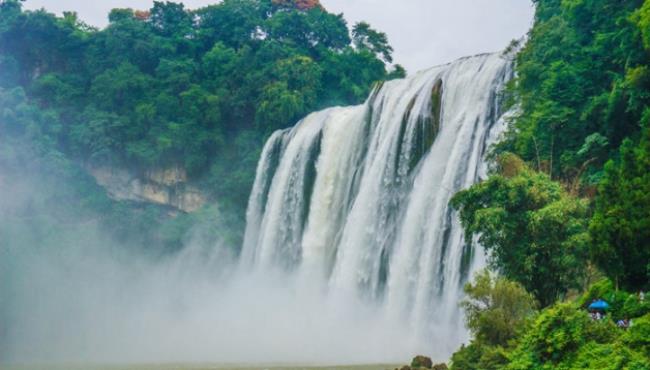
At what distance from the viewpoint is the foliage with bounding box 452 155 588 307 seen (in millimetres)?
16703

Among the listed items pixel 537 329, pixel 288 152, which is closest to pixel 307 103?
pixel 288 152

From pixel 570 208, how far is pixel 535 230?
85cm

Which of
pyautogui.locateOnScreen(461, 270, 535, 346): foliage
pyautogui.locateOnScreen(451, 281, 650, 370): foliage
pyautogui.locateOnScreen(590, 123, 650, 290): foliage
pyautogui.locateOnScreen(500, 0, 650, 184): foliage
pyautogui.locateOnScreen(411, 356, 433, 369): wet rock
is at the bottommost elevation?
pyautogui.locateOnScreen(411, 356, 433, 369): wet rock

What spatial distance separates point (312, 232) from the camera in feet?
110

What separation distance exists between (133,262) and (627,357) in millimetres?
33502

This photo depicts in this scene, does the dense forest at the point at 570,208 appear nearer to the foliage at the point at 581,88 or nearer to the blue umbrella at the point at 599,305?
the foliage at the point at 581,88

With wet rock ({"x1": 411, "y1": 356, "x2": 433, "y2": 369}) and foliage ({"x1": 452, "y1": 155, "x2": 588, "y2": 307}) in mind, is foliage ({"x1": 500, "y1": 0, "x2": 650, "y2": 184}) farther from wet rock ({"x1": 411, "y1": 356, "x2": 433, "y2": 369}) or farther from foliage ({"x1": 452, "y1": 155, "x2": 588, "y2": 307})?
wet rock ({"x1": 411, "y1": 356, "x2": 433, "y2": 369})

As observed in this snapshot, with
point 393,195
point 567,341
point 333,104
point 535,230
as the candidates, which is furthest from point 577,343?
point 333,104

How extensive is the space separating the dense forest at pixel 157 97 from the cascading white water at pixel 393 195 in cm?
493

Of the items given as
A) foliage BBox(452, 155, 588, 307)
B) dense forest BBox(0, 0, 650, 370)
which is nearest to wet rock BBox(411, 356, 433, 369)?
dense forest BBox(0, 0, 650, 370)

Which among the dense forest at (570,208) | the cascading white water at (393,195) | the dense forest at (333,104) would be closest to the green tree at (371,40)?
the dense forest at (333,104)

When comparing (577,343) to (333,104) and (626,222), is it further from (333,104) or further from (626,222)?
(333,104)

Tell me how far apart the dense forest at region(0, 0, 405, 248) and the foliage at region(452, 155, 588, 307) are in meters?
24.6

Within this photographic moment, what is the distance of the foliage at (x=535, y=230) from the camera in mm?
16703
